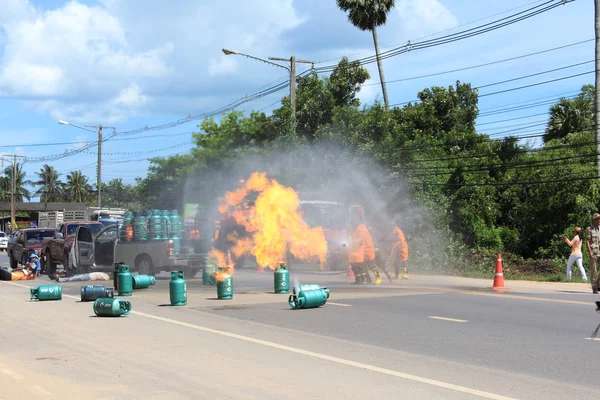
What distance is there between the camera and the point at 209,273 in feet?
66.0

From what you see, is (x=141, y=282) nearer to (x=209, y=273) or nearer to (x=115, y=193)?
(x=209, y=273)

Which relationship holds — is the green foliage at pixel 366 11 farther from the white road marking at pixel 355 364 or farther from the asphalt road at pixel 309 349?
the white road marking at pixel 355 364

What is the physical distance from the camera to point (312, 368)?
8.35 m

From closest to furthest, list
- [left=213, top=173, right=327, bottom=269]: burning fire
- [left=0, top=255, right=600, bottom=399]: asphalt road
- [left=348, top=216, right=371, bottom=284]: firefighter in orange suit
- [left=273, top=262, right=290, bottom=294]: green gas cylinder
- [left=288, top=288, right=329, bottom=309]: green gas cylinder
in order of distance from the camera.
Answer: [left=0, top=255, right=600, bottom=399]: asphalt road, [left=288, top=288, right=329, bottom=309]: green gas cylinder, [left=273, top=262, right=290, bottom=294]: green gas cylinder, [left=348, top=216, right=371, bottom=284]: firefighter in orange suit, [left=213, top=173, right=327, bottom=269]: burning fire

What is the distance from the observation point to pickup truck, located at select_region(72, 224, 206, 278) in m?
21.7

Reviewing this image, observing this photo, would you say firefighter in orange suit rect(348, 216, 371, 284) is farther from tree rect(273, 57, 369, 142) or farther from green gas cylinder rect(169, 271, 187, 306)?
tree rect(273, 57, 369, 142)

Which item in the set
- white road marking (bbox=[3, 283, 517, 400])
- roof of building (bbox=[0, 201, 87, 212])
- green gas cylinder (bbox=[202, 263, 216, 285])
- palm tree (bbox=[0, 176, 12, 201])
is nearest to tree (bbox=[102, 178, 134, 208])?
roof of building (bbox=[0, 201, 87, 212])

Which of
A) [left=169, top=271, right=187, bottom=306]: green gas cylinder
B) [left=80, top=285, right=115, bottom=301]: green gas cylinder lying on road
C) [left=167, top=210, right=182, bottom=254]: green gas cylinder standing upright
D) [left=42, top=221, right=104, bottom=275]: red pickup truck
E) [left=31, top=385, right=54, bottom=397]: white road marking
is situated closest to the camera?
[left=31, top=385, right=54, bottom=397]: white road marking

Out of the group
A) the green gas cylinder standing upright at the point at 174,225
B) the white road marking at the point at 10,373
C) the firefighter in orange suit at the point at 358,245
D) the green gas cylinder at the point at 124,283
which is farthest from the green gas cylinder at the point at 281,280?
the white road marking at the point at 10,373

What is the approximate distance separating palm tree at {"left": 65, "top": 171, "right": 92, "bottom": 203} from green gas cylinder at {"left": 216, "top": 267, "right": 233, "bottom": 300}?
98446 mm

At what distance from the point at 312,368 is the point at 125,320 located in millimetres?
5584

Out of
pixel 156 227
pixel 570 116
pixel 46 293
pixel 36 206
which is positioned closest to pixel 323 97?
pixel 570 116

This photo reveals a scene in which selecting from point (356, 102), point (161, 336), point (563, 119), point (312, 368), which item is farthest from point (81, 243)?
point (563, 119)

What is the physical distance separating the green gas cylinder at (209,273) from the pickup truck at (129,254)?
1.74m
